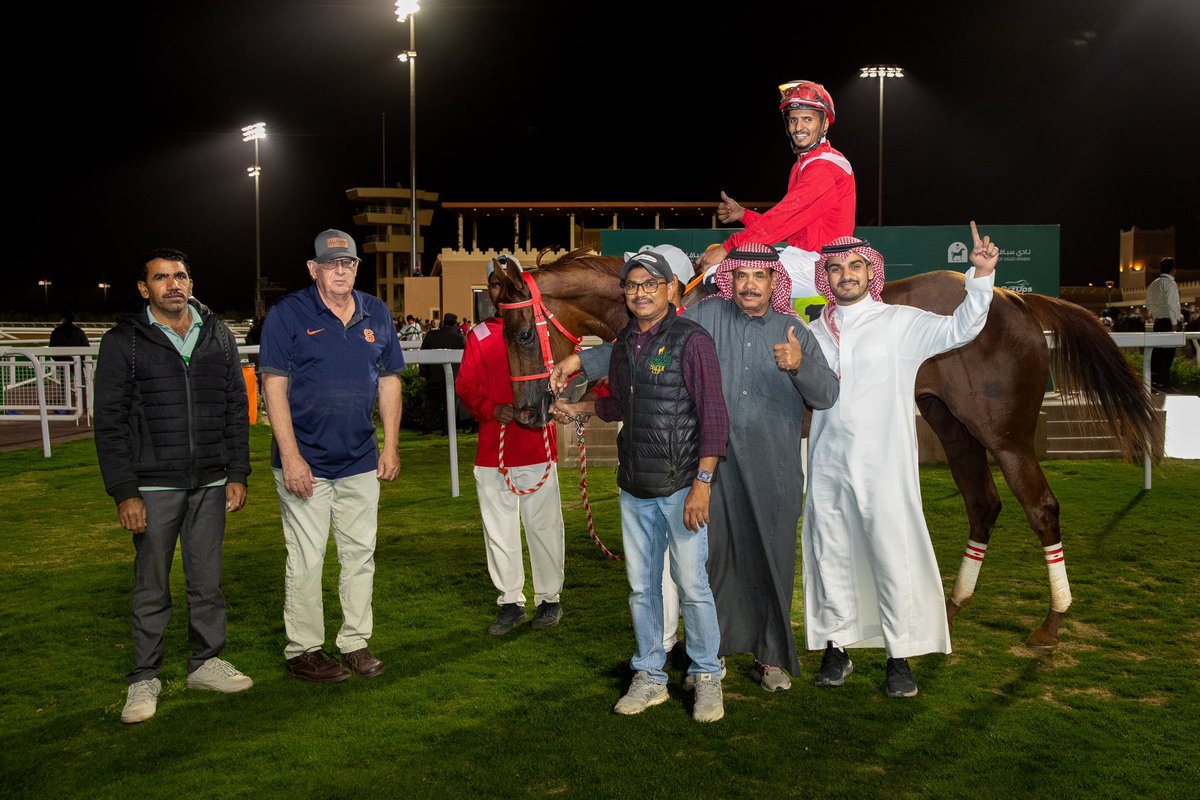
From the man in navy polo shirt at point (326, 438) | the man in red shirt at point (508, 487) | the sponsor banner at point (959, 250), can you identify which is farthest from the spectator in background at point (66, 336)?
the man in navy polo shirt at point (326, 438)

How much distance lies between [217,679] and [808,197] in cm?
355

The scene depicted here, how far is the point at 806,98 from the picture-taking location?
4.56m

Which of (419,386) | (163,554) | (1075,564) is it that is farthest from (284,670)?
(419,386)

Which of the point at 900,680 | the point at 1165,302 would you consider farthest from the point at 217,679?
the point at 1165,302

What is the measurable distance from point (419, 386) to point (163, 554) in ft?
35.9

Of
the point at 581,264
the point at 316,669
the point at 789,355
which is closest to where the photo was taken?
the point at 789,355

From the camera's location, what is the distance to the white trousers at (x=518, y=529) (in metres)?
4.91

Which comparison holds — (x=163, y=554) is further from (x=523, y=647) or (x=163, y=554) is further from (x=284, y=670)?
(x=523, y=647)

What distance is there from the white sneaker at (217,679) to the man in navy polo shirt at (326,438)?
23 centimetres

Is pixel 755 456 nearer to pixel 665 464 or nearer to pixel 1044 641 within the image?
pixel 665 464

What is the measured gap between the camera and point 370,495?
427cm

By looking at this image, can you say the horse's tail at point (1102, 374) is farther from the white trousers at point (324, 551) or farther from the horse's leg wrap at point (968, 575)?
the white trousers at point (324, 551)

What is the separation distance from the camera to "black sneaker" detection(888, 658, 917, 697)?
389 centimetres

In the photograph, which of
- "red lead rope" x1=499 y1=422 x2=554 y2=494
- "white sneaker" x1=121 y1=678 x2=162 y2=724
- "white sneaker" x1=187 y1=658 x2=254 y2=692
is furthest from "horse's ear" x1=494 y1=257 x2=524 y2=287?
"white sneaker" x1=121 y1=678 x2=162 y2=724
